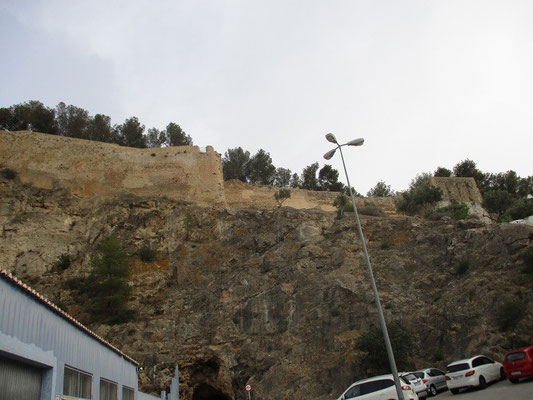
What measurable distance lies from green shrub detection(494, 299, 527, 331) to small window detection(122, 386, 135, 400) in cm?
1538

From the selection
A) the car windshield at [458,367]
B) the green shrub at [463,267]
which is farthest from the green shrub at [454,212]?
the car windshield at [458,367]

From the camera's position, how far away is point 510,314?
66.5 ft

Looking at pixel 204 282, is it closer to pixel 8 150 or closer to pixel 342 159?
pixel 342 159

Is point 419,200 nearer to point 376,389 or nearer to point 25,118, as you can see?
point 376,389

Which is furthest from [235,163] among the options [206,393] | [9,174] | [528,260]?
[528,260]

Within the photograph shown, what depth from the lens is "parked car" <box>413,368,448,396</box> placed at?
18.4 meters

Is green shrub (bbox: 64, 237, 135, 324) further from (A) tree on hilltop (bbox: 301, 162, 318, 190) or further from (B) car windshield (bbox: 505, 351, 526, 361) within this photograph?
(A) tree on hilltop (bbox: 301, 162, 318, 190)

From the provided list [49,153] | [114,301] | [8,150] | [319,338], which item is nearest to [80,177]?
[49,153]

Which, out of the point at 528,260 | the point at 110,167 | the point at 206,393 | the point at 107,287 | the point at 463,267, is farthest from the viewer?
the point at 110,167

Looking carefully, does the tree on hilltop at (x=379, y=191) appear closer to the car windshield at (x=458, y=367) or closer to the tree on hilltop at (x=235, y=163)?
the tree on hilltop at (x=235, y=163)

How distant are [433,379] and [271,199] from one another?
28.1 m

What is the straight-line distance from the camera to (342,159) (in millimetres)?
15898

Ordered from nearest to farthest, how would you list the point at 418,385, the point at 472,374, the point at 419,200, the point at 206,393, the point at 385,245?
the point at 472,374 → the point at 418,385 → the point at 206,393 → the point at 385,245 → the point at 419,200

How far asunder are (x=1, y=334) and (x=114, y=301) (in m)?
18.7
